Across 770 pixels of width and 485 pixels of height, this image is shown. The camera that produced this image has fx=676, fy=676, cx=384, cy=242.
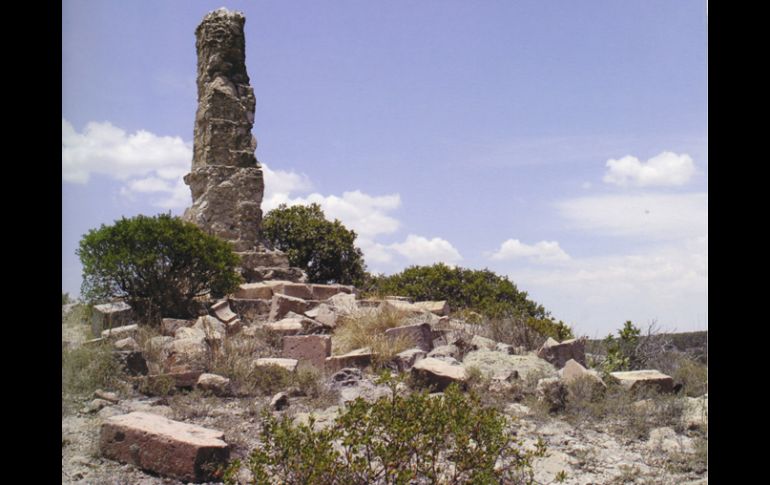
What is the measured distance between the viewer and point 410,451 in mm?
4137

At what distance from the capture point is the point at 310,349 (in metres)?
7.65

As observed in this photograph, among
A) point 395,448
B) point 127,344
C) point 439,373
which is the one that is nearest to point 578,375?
point 439,373

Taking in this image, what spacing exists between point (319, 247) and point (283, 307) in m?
5.87

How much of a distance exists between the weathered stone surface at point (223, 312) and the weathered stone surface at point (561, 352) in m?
4.48

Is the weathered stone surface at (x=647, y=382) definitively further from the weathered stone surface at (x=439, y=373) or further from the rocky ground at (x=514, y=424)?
the weathered stone surface at (x=439, y=373)

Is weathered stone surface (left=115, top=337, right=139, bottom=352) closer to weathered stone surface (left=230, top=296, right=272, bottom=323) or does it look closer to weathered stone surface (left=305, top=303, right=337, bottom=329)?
weathered stone surface (left=305, top=303, right=337, bottom=329)

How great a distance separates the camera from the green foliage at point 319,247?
1619 centimetres

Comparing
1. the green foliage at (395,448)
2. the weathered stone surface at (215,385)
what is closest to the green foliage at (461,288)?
the weathered stone surface at (215,385)

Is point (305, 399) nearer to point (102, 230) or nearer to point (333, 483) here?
point (333, 483)

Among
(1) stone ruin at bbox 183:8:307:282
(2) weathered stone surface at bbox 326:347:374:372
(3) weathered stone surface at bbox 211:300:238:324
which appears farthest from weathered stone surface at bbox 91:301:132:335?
(1) stone ruin at bbox 183:8:307:282

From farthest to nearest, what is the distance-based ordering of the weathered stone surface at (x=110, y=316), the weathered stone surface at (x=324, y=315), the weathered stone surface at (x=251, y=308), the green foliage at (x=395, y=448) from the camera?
1. the weathered stone surface at (x=251, y=308)
2. the weathered stone surface at (x=324, y=315)
3. the weathered stone surface at (x=110, y=316)
4. the green foliage at (x=395, y=448)

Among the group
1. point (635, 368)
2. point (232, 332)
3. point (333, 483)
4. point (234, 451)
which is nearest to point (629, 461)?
point (333, 483)
